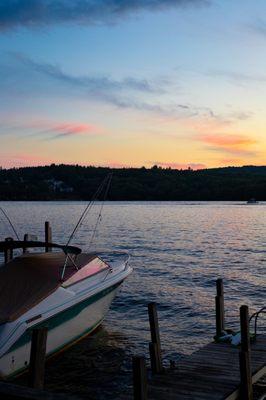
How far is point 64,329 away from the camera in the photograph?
492 inches

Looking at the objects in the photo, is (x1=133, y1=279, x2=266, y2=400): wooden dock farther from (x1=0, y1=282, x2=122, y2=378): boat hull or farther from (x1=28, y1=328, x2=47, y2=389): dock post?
(x1=0, y1=282, x2=122, y2=378): boat hull

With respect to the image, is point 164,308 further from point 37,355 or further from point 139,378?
point 139,378

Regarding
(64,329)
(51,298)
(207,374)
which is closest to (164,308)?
(64,329)

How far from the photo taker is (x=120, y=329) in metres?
16.8

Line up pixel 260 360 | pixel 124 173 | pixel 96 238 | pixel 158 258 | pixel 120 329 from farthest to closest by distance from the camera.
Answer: pixel 124 173 < pixel 96 238 < pixel 158 258 < pixel 120 329 < pixel 260 360

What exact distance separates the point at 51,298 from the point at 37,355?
12.7 ft

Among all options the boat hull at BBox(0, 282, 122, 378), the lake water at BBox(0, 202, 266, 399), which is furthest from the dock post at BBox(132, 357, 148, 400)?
the lake water at BBox(0, 202, 266, 399)

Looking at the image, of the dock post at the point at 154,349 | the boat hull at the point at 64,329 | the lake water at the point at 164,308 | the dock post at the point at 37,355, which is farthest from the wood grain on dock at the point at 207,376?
the boat hull at the point at 64,329

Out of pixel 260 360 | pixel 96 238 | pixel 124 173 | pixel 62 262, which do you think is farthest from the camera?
pixel 124 173

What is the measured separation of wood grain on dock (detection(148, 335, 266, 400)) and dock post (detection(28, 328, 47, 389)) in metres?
1.89

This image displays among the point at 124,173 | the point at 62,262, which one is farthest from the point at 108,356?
the point at 124,173

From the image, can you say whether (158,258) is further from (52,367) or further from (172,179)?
(172,179)

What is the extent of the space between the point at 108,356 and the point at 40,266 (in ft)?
10.2

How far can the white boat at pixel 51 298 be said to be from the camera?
10.4m
